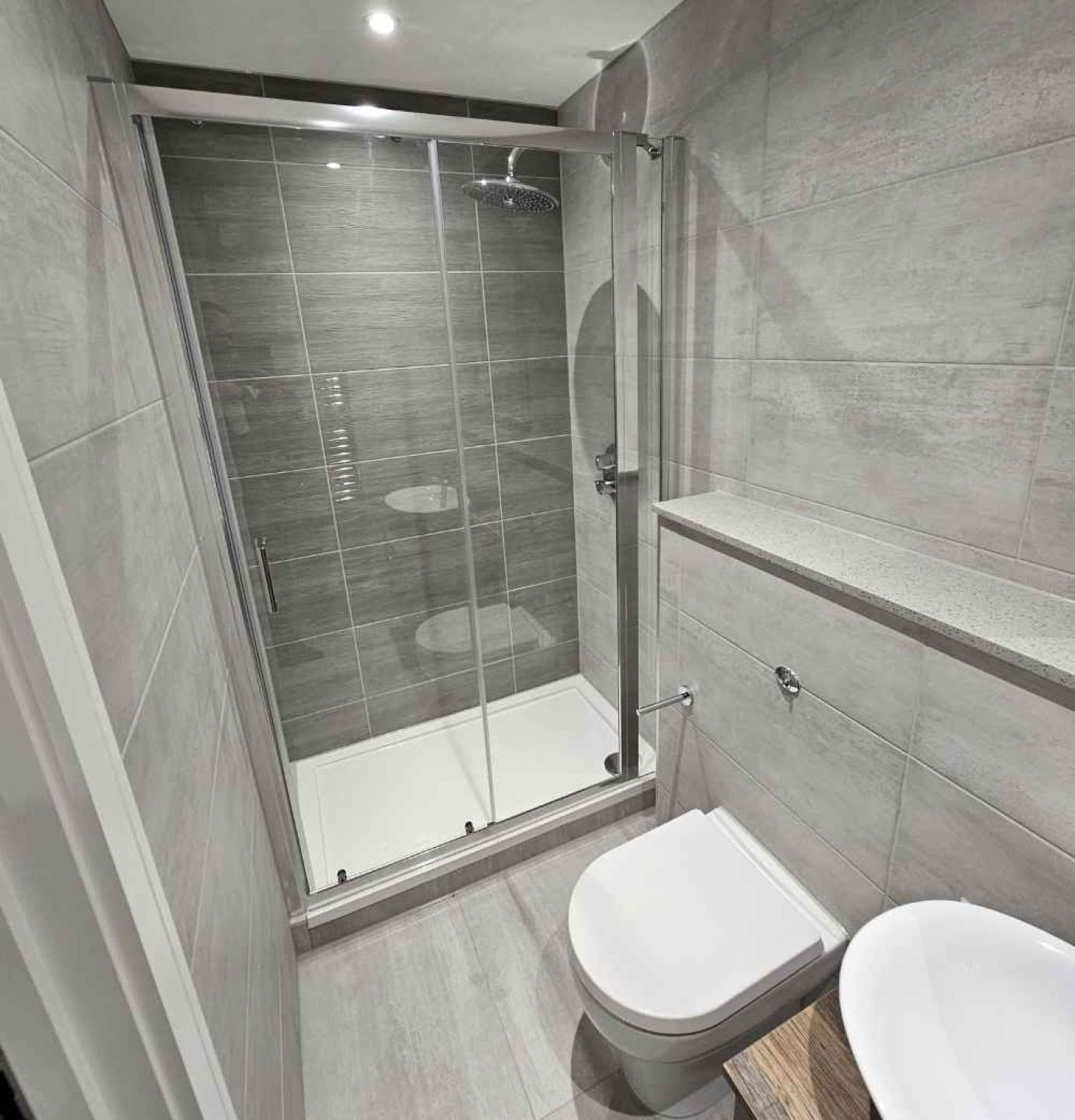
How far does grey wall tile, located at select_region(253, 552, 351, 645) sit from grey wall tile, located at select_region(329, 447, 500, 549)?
13 cm

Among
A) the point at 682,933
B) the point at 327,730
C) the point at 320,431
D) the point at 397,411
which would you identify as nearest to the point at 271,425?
the point at 320,431

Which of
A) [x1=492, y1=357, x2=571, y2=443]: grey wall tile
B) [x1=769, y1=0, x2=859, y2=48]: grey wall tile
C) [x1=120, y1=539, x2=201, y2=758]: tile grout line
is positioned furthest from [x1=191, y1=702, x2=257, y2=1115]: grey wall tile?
[x1=769, y1=0, x2=859, y2=48]: grey wall tile

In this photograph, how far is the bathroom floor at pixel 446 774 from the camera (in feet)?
6.24

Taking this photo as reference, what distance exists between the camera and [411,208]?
5.82ft

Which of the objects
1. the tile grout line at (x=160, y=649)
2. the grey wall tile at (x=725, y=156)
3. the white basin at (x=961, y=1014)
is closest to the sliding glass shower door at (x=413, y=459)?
the grey wall tile at (x=725, y=156)

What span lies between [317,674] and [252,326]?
1.19m

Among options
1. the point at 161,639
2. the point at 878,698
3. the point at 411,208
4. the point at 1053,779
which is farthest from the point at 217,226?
the point at 1053,779

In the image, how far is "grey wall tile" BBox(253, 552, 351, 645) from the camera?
2.03 meters

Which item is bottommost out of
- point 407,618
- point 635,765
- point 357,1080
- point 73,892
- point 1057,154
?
point 357,1080

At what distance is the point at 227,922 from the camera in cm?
93

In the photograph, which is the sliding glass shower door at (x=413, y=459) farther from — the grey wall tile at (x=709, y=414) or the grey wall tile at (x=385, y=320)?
the grey wall tile at (x=709, y=414)

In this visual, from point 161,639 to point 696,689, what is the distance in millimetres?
1224

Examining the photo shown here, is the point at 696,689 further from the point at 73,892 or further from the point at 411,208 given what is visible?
the point at 411,208

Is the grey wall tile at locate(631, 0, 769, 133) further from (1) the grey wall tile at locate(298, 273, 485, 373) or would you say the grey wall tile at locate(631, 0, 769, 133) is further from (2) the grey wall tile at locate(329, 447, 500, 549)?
(2) the grey wall tile at locate(329, 447, 500, 549)
